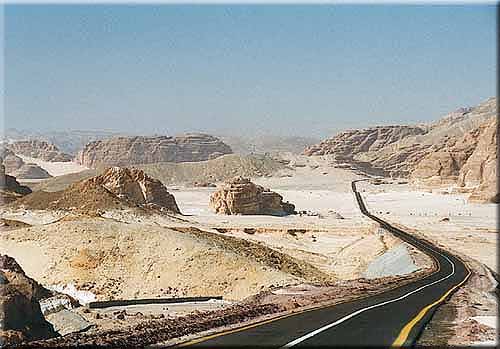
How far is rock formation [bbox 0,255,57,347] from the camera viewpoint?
16.1 metres

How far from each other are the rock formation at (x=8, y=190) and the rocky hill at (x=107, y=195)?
3.75 m

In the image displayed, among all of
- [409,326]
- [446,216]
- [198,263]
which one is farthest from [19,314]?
[446,216]

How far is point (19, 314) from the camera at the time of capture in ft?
56.7

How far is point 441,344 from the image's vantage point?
10.9 m

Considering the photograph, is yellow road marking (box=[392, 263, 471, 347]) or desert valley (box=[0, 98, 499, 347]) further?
desert valley (box=[0, 98, 499, 347])

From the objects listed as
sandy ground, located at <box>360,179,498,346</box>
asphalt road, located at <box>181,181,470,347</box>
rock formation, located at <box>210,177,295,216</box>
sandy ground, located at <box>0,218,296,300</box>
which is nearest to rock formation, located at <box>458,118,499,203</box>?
sandy ground, located at <box>360,179,498,346</box>

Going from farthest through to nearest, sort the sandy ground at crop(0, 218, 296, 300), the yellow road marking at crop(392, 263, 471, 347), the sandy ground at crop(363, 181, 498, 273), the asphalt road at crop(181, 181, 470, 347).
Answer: the sandy ground at crop(363, 181, 498, 273) → the sandy ground at crop(0, 218, 296, 300) → the yellow road marking at crop(392, 263, 471, 347) → the asphalt road at crop(181, 181, 470, 347)

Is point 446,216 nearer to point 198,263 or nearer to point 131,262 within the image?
point 198,263

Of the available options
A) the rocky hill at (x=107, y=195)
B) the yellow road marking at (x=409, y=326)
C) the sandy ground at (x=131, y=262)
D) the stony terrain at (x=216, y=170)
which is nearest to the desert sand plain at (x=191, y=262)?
the sandy ground at (x=131, y=262)

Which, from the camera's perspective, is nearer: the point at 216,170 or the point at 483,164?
the point at 483,164

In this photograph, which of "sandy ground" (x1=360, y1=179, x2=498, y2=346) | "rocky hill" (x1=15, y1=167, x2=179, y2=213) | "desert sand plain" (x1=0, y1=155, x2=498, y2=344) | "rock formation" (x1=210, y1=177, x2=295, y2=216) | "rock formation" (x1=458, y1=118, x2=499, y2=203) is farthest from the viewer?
"rock formation" (x1=458, y1=118, x2=499, y2=203)

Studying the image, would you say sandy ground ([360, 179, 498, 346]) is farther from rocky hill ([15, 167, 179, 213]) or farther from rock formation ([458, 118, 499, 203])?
rocky hill ([15, 167, 179, 213])

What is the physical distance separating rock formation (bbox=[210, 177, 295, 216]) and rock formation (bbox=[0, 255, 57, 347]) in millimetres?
60718

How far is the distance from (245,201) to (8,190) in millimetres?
26867
